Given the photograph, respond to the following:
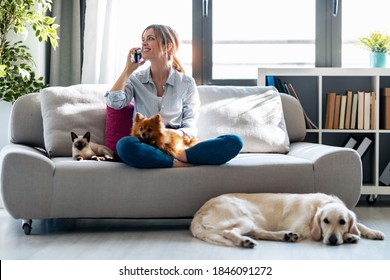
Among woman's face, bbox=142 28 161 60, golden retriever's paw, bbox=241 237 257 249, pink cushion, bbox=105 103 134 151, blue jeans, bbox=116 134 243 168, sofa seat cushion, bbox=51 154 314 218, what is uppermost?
woman's face, bbox=142 28 161 60

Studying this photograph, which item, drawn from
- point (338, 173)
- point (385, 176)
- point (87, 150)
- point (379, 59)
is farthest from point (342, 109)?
point (87, 150)

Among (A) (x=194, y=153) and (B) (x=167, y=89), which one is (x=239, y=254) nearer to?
(A) (x=194, y=153)

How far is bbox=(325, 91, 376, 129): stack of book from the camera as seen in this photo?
4465 millimetres

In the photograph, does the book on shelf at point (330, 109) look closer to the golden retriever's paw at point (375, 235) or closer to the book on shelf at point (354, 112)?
the book on shelf at point (354, 112)

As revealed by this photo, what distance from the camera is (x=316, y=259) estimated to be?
267 cm

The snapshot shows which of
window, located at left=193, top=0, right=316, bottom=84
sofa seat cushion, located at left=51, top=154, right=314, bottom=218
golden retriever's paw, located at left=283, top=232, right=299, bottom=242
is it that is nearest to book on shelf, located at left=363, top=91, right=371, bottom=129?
window, located at left=193, top=0, right=316, bottom=84

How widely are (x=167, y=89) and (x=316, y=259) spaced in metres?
1.45

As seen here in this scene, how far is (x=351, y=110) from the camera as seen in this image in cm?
452

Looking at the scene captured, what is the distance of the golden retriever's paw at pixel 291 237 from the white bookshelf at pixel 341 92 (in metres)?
1.52

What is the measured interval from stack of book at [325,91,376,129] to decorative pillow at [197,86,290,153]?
57cm

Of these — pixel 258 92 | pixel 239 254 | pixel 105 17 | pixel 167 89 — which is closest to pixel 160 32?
pixel 167 89

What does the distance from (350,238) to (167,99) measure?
131 centimetres

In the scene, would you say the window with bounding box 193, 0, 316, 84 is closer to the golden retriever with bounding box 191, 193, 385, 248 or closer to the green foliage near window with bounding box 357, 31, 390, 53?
the green foliage near window with bounding box 357, 31, 390, 53

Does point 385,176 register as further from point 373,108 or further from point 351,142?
point 373,108
